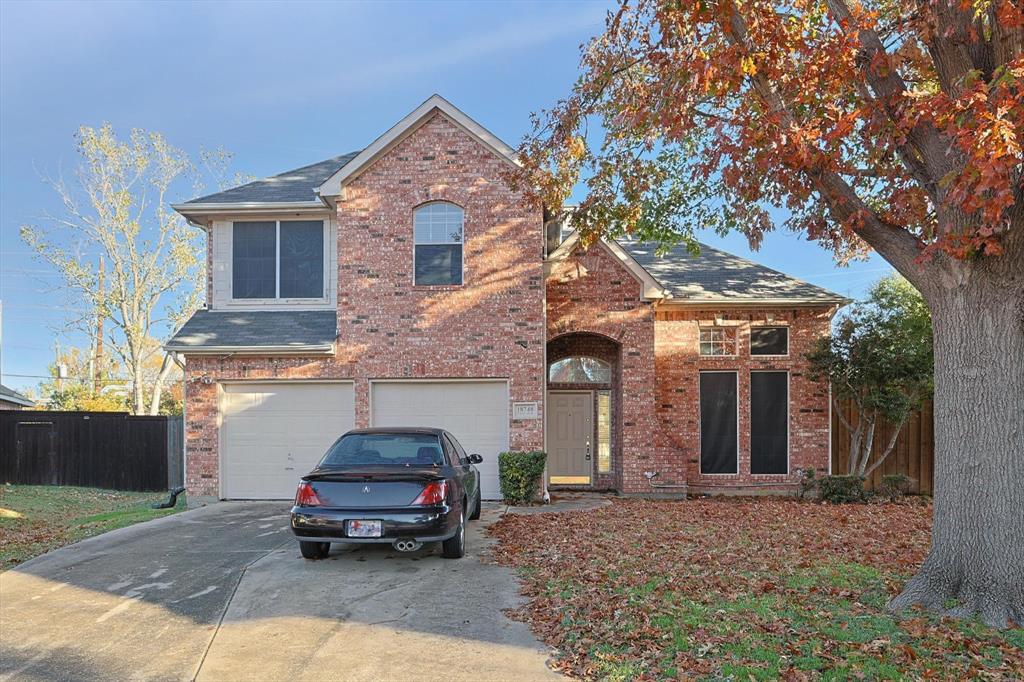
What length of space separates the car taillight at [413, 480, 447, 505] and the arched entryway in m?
8.67

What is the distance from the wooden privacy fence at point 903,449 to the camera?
16.5 m

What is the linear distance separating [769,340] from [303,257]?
9823 mm

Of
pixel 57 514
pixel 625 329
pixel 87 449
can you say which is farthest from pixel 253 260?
pixel 87 449

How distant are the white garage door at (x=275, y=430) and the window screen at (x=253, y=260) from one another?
6.76 feet

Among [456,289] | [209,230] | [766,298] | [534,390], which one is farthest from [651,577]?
[209,230]

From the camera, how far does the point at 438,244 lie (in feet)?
47.7

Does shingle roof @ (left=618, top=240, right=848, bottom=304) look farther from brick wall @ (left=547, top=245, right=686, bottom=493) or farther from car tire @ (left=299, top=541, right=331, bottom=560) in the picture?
car tire @ (left=299, top=541, right=331, bottom=560)

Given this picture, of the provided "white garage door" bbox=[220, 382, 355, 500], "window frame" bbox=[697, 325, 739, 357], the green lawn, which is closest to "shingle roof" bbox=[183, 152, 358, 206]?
"white garage door" bbox=[220, 382, 355, 500]

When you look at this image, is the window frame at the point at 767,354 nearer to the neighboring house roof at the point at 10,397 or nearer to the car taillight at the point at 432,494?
the car taillight at the point at 432,494

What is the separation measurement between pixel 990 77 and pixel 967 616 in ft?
15.2

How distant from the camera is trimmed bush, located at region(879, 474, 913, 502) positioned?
1542cm

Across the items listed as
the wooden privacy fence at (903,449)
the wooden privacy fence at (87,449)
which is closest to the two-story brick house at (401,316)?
the wooden privacy fence at (903,449)

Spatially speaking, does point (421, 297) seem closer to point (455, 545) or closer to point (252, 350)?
point (252, 350)

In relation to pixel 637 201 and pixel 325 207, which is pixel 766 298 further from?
pixel 325 207
